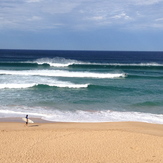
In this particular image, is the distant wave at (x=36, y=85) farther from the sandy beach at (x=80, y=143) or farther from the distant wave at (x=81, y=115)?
the sandy beach at (x=80, y=143)

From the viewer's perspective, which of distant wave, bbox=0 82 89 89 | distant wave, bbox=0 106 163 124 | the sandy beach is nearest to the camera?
the sandy beach

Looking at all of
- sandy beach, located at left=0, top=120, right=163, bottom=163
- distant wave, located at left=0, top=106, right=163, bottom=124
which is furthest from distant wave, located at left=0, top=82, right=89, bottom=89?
sandy beach, located at left=0, top=120, right=163, bottom=163

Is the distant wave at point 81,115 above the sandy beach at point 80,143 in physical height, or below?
above

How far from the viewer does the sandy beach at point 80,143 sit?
8289mm

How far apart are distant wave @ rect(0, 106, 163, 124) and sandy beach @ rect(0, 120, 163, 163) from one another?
1082 millimetres

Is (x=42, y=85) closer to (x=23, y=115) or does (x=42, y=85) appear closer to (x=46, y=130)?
(x=23, y=115)

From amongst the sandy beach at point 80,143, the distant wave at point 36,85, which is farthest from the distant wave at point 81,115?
the distant wave at point 36,85

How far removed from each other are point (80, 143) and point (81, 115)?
462 cm

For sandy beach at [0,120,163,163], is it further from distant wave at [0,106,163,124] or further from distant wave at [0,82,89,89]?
distant wave at [0,82,89,89]

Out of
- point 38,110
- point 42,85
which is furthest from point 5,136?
point 42,85

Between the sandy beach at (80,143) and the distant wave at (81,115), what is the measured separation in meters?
1.08

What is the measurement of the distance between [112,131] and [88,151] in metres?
2.48

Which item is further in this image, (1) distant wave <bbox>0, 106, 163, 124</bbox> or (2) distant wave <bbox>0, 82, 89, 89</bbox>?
(2) distant wave <bbox>0, 82, 89, 89</bbox>

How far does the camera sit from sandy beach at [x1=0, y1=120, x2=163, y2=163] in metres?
8.29
